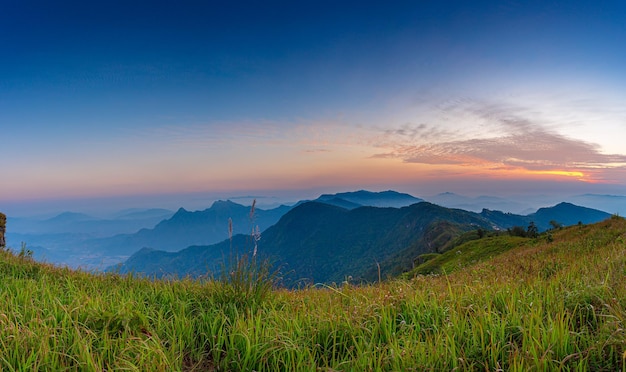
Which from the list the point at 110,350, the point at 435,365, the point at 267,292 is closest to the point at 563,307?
the point at 435,365

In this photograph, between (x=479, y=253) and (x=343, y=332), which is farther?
(x=479, y=253)

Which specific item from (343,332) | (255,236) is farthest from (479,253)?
(343,332)

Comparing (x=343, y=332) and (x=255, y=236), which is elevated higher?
(x=255, y=236)

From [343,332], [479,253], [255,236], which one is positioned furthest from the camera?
[479,253]

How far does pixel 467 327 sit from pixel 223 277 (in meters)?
3.86

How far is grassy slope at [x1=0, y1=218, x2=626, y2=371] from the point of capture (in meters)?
3.20

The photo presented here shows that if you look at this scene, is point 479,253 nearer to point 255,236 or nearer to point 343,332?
point 255,236

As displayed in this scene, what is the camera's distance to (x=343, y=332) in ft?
13.0

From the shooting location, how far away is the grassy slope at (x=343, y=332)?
3197 millimetres

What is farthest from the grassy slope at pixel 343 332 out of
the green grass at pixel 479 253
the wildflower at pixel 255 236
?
the green grass at pixel 479 253

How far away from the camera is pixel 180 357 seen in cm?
357

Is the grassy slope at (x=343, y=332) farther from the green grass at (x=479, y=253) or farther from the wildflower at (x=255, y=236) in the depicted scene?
the green grass at (x=479, y=253)

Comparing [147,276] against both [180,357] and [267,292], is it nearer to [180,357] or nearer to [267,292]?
[267,292]

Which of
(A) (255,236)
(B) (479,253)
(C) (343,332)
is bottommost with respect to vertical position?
(B) (479,253)
